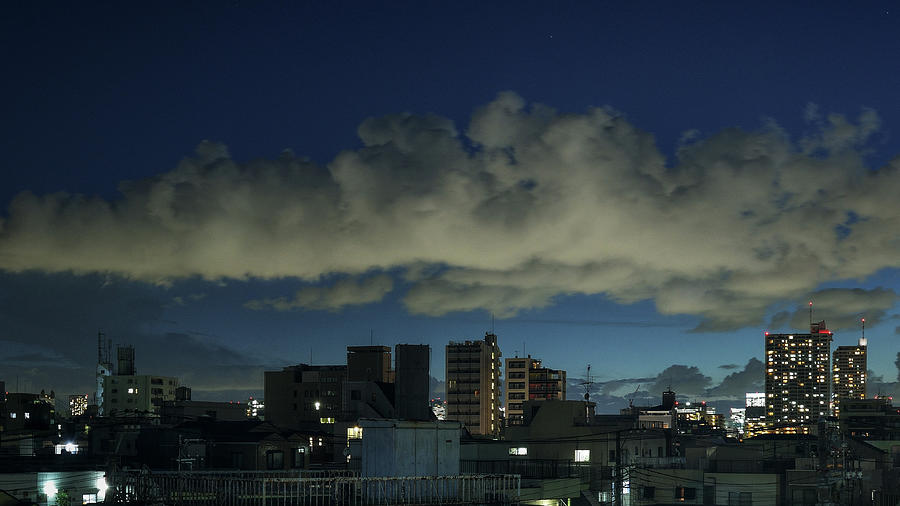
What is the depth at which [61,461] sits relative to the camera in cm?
5388

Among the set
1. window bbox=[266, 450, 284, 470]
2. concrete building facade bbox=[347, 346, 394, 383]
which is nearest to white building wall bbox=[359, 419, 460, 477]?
window bbox=[266, 450, 284, 470]

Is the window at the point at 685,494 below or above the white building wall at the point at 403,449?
below

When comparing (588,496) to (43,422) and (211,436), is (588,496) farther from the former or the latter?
(43,422)

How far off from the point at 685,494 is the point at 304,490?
166 ft

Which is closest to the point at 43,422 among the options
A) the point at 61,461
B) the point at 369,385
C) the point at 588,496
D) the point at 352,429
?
the point at 369,385

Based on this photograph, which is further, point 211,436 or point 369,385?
point 369,385

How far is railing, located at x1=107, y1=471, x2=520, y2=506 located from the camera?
81.4 feet

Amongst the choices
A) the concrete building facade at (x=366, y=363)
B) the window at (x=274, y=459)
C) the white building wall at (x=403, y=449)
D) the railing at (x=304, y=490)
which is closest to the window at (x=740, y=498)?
the window at (x=274, y=459)

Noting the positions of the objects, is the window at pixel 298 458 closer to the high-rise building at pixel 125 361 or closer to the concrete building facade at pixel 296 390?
the concrete building facade at pixel 296 390

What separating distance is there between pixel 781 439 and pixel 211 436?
5338cm

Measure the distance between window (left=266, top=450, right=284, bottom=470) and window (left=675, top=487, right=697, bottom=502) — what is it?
30.8m

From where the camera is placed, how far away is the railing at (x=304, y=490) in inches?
977

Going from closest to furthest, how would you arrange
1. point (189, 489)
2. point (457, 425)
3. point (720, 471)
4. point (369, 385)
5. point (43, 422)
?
point (189, 489), point (457, 425), point (720, 471), point (369, 385), point (43, 422)

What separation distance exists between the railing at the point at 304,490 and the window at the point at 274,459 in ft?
133
